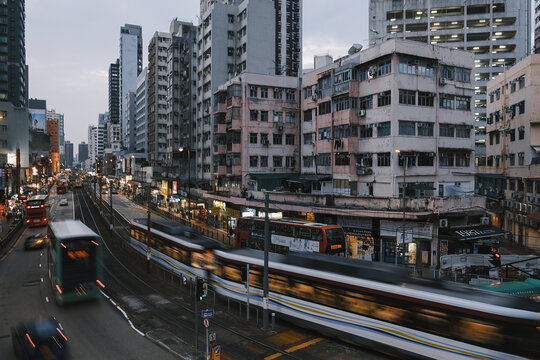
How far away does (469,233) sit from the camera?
110ft

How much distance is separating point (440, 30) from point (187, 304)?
70.0m

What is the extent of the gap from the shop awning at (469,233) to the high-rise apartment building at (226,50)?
3798 cm

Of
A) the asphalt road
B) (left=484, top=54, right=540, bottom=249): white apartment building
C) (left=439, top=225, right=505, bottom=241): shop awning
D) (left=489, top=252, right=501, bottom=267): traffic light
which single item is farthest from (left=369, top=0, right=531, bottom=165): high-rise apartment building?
the asphalt road

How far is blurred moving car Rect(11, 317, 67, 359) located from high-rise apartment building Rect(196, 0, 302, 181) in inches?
2026

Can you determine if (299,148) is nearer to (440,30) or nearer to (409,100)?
(409,100)

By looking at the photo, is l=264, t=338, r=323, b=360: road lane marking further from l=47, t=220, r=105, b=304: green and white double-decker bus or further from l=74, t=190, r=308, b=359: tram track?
l=47, t=220, r=105, b=304: green and white double-decker bus

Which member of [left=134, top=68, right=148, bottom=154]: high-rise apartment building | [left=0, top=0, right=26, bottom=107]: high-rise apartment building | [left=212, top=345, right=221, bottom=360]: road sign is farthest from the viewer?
[left=134, top=68, right=148, bottom=154]: high-rise apartment building

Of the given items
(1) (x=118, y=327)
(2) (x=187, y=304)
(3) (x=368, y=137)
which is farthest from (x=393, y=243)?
(1) (x=118, y=327)

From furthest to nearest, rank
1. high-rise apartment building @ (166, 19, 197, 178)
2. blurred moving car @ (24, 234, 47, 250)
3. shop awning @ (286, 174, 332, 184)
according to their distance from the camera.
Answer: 1. high-rise apartment building @ (166, 19, 197, 178)
2. shop awning @ (286, 174, 332, 184)
3. blurred moving car @ (24, 234, 47, 250)

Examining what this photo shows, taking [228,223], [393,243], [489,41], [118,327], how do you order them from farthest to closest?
[489,41]
[228,223]
[393,243]
[118,327]

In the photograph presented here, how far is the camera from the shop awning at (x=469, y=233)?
3292 centimetres

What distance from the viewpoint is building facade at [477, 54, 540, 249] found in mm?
45969

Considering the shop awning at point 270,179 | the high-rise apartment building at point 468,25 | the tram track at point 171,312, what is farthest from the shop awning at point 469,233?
the high-rise apartment building at point 468,25

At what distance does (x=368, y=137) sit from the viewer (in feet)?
131
